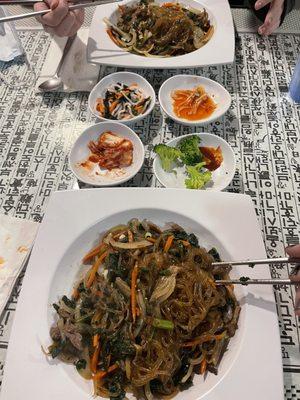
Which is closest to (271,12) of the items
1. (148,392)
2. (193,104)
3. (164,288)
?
(193,104)

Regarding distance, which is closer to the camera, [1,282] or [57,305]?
[57,305]

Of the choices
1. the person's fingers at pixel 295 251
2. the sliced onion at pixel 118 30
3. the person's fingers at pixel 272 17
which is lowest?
the person's fingers at pixel 295 251

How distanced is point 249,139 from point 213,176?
499 millimetres

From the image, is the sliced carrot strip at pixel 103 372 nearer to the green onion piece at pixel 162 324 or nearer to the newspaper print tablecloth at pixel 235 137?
the green onion piece at pixel 162 324

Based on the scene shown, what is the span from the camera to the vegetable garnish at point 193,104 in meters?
2.38

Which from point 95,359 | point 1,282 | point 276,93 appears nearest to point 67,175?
point 1,282

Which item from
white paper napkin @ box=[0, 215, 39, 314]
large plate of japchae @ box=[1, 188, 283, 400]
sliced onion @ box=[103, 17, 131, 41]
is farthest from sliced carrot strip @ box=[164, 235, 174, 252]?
sliced onion @ box=[103, 17, 131, 41]

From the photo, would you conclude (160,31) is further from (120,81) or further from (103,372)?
(103,372)

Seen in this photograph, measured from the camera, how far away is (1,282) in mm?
1778

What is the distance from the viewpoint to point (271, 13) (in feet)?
8.97

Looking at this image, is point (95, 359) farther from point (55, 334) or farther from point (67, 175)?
point (67, 175)

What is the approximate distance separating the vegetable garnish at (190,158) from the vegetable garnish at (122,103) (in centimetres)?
43

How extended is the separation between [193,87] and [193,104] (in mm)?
224

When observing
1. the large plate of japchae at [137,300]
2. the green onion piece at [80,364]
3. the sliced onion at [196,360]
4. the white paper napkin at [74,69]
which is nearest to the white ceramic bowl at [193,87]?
the white paper napkin at [74,69]
